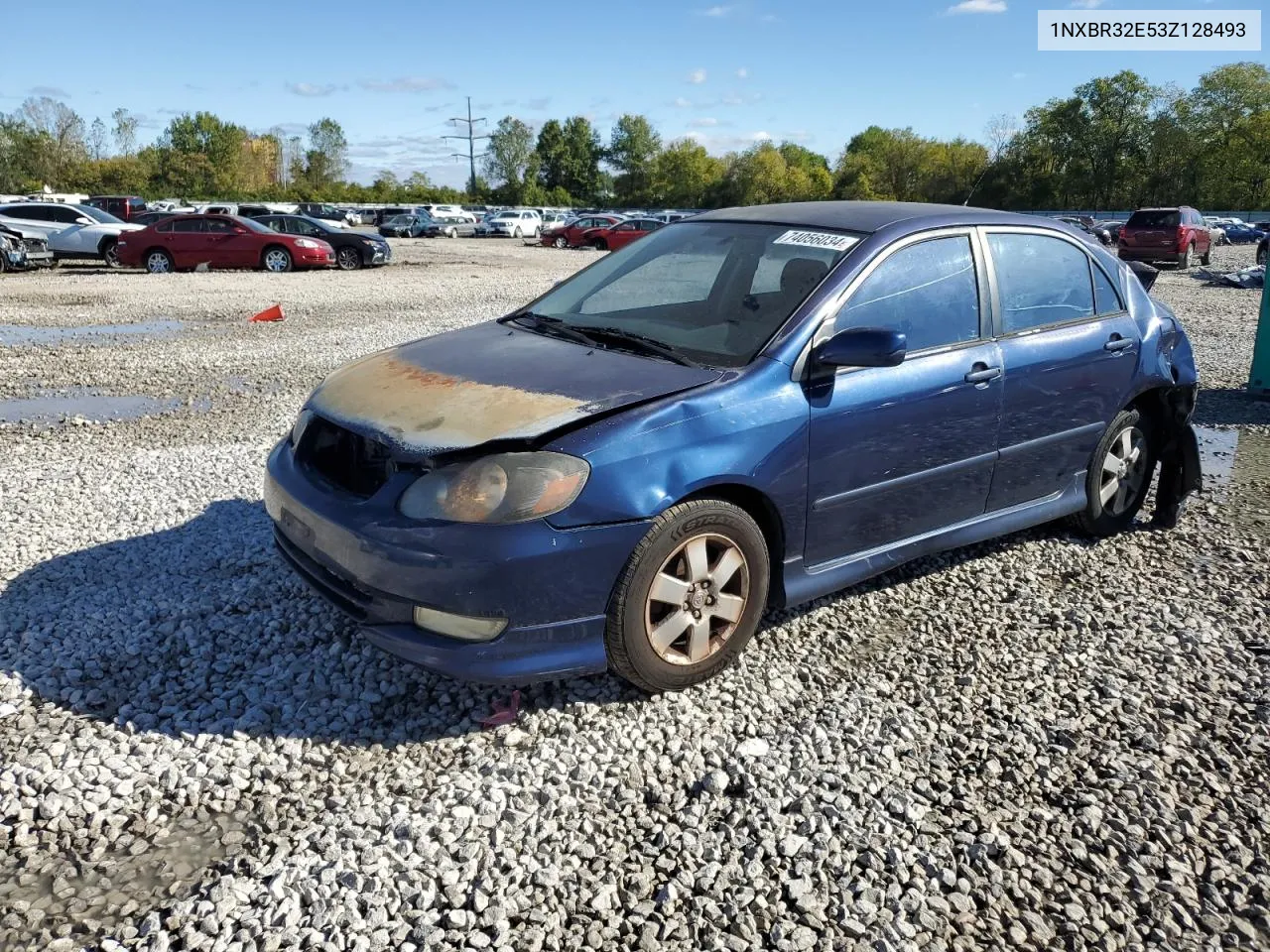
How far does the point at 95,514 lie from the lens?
520cm

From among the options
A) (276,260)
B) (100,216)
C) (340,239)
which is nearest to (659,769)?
(276,260)

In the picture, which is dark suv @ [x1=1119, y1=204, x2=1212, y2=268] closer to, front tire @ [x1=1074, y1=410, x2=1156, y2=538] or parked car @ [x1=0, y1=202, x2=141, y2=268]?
front tire @ [x1=1074, y1=410, x2=1156, y2=538]

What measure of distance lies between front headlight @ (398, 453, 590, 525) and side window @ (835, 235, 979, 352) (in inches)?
52.8

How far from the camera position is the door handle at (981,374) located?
13.0 feet

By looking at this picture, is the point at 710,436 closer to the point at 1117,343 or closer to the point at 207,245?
the point at 1117,343

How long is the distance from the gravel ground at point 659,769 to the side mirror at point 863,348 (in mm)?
1171

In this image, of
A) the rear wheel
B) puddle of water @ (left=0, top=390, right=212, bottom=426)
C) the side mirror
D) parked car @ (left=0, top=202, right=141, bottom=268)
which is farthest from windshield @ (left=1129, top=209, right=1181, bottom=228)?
the side mirror

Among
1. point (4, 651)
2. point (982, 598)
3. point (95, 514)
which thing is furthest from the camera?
point (95, 514)

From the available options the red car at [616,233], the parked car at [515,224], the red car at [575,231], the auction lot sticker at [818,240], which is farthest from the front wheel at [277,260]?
the parked car at [515,224]

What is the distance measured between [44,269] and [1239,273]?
1102 inches

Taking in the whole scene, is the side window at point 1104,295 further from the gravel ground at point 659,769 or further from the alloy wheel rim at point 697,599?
the alloy wheel rim at point 697,599

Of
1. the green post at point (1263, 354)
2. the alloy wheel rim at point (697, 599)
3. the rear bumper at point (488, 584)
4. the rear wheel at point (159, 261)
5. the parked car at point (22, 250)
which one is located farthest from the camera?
the rear wheel at point (159, 261)

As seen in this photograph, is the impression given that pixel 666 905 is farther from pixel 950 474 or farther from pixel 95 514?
pixel 95 514

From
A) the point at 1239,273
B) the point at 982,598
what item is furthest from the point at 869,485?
the point at 1239,273
